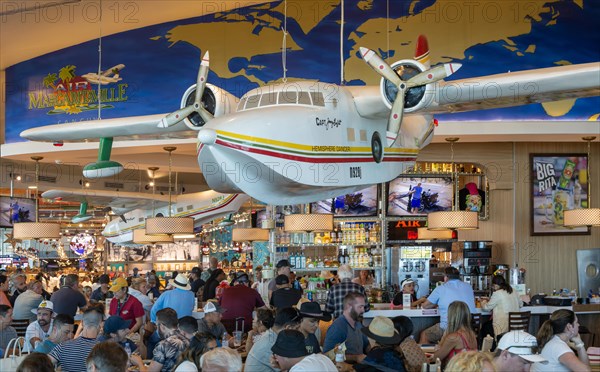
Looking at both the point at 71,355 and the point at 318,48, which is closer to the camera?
the point at 71,355

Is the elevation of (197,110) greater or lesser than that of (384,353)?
greater

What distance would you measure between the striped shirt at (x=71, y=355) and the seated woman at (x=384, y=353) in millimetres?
2133

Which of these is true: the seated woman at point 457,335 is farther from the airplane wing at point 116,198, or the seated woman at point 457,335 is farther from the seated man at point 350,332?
the airplane wing at point 116,198

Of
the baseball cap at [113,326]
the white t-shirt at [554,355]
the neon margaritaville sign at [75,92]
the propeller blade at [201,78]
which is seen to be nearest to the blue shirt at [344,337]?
the baseball cap at [113,326]

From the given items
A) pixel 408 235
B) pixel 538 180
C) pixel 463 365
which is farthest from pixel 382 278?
pixel 463 365

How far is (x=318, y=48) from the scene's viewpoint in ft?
47.4

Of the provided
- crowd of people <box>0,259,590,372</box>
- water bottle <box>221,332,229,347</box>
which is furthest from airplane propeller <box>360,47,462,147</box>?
water bottle <box>221,332,229,347</box>

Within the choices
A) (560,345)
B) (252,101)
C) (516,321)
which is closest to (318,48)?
(252,101)

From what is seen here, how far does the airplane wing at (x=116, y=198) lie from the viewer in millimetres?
17922

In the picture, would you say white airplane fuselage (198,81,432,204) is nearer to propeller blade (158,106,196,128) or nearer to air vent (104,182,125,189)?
propeller blade (158,106,196,128)

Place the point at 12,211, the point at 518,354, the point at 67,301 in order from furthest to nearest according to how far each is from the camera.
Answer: the point at 12,211 → the point at 67,301 → the point at 518,354

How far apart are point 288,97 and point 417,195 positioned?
6.90m

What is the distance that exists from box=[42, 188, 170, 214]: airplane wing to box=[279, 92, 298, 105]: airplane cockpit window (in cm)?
955

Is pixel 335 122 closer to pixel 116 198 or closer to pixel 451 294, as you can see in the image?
pixel 451 294
